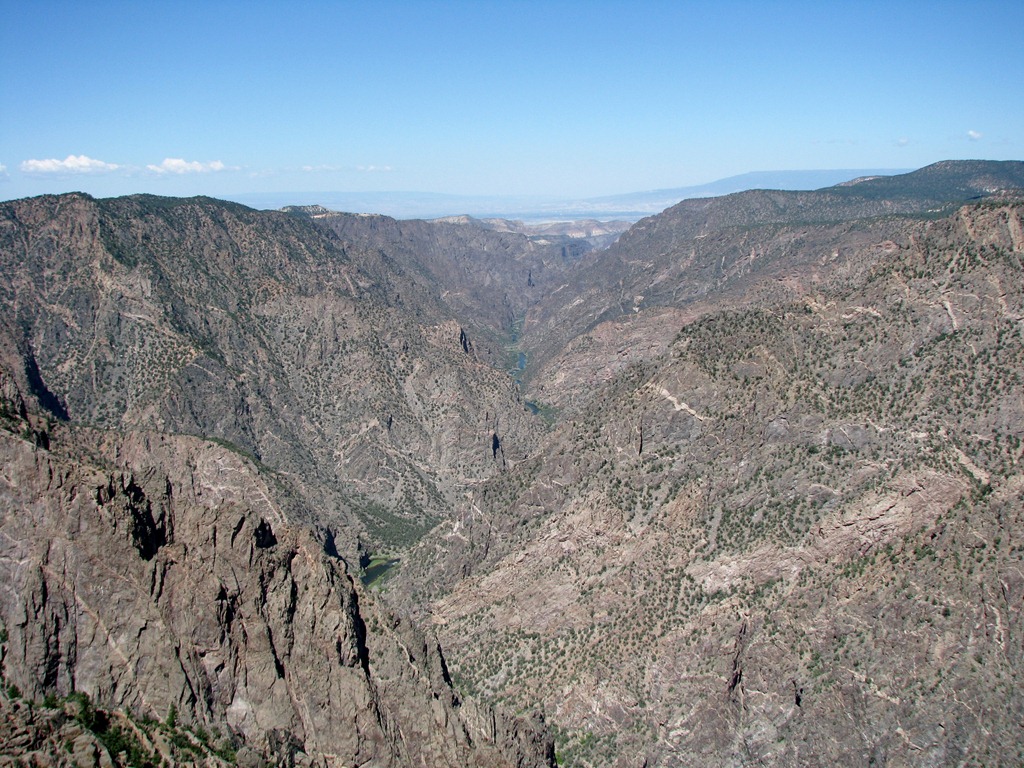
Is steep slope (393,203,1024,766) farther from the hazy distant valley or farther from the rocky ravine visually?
the rocky ravine

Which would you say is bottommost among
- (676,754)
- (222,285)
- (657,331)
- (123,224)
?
(676,754)

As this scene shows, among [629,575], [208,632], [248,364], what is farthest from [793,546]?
[248,364]

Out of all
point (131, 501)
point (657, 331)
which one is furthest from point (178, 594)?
point (657, 331)

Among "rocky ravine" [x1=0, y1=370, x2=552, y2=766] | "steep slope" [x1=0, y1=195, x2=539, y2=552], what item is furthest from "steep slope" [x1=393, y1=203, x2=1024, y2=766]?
"steep slope" [x1=0, y1=195, x2=539, y2=552]

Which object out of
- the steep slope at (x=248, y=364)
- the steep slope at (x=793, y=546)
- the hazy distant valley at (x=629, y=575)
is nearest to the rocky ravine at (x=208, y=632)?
the hazy distant valley at (x=629, y=575)

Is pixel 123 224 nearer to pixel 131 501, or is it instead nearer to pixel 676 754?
pixel 131 501

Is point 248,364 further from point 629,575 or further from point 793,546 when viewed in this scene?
point 793,546
